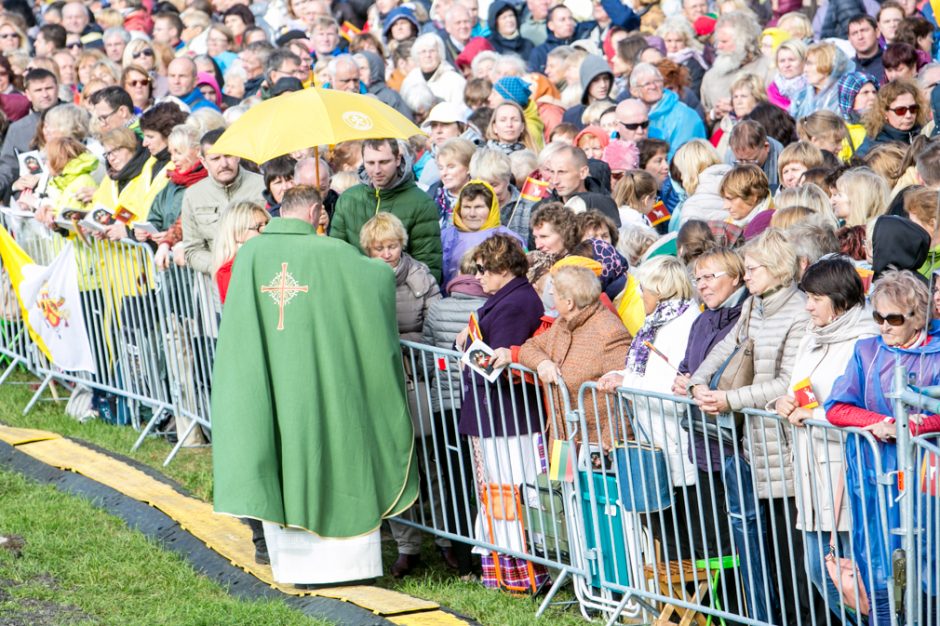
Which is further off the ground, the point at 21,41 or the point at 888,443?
the point at 21,41

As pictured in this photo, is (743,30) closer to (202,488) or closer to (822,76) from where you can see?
(822,76)

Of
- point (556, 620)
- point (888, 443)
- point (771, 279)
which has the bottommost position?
point (556, 620)

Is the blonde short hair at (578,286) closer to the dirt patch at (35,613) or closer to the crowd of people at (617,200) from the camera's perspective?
the crowd of people at (617,200)

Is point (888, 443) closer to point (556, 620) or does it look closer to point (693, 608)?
point (693, 608)

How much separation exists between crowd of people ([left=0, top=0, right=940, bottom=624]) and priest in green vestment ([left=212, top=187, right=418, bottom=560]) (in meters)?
0.35

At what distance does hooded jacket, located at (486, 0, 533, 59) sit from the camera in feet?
56.1

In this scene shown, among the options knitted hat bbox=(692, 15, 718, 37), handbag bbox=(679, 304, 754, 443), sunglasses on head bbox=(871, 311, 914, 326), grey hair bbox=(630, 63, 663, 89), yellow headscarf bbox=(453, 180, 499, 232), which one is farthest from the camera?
knitted hat bbox=(692, 15, 718, 37)

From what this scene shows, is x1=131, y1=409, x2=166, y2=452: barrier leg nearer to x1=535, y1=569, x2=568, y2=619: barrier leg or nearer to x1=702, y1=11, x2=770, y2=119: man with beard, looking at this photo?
x1=535, y1=569, x2=568, y2=619: barrier leg

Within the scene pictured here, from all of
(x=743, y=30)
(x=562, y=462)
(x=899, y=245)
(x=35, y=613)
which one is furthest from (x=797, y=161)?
(x=35, y=613)

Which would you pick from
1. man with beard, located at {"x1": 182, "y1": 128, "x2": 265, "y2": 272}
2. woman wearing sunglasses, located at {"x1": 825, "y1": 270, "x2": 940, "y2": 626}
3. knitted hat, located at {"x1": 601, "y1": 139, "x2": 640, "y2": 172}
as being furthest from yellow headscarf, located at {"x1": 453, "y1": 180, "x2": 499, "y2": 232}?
woman wearing sunglasses, located at {"x1": 825, "y1": 270, "x2": 940, "y2": 626}

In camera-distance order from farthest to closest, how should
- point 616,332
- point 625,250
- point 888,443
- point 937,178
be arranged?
point 625,250 < point 937,178 < point 616,332 < point 888,443

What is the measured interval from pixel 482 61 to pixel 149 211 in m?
4.57

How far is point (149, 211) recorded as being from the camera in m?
10.9

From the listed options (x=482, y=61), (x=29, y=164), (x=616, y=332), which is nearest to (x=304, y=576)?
(x=616, y=332)
